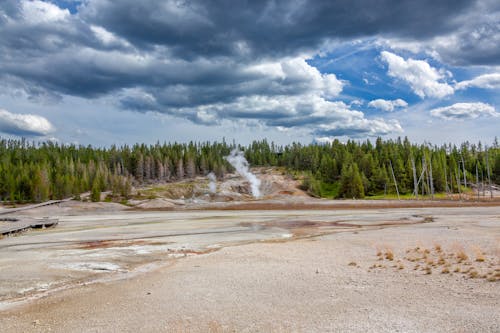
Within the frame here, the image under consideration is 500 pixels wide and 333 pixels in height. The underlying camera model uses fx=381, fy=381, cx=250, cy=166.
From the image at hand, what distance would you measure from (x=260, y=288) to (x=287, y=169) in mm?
144970

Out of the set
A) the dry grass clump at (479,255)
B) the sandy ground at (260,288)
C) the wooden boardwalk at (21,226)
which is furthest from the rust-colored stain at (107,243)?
the dry grass clump at (479,255)

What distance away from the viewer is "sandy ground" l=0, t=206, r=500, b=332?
11.8 metres

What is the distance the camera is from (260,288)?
51.7ft

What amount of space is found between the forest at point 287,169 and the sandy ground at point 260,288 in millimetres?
75937

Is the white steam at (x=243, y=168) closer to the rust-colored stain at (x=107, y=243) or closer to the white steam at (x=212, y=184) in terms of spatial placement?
the white steam at (x=212, y=184)

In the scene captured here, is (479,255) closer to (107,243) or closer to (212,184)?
(107,243)

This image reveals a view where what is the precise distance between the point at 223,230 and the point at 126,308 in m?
27.6

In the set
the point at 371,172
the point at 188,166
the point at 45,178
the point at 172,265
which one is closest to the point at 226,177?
the point at 188,166

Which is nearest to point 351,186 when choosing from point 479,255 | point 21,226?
point 21,226

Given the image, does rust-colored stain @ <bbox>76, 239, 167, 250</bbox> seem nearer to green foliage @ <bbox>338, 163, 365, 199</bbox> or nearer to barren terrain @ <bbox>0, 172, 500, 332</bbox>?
barren terrain @ <bbox>0, 172, 500, 332</bbox>

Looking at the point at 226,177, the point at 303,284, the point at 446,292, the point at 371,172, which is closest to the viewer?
the point at 446,292

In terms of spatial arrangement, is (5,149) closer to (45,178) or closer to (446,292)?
(45,178)

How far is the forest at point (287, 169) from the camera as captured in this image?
349 ft

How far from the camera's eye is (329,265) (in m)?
20.0
